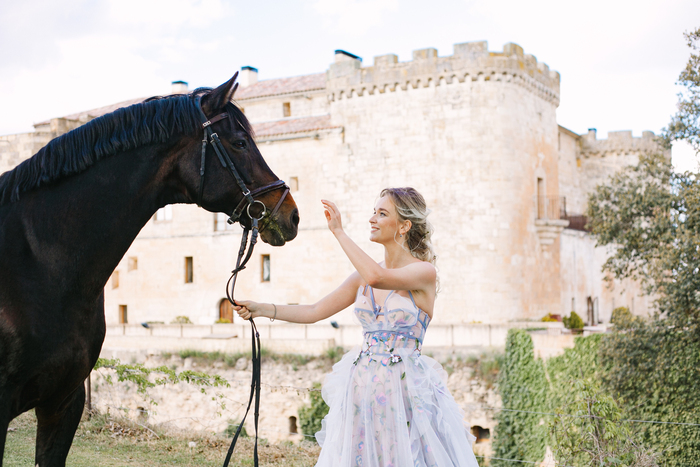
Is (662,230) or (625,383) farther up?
(662,230)

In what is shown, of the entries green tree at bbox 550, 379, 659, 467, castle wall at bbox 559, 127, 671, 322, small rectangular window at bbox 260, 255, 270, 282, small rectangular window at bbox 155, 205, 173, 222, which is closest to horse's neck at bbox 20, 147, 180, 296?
green tree at bbox 550, 379, 659, 467

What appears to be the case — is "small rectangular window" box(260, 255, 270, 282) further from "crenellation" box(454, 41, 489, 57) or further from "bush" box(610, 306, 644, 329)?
"bush" box(610, 306, 644, 329)

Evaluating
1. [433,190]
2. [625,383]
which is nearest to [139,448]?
[625,383]

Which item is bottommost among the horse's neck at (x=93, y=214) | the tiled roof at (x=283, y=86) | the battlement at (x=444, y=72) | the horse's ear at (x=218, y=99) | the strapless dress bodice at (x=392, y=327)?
→ the strapless dress bodice at (x=392, y=327)

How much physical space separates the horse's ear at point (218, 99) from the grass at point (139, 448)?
12.1 feet

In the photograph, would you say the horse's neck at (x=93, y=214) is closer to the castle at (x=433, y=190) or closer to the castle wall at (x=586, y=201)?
the castle at (x=433, y=190)

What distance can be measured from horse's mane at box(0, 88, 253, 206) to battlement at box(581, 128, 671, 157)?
106ft

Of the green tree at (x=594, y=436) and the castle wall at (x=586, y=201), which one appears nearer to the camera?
the green tree at (x=594, y=436)

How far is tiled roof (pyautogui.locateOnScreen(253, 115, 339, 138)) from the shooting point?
86.2ft

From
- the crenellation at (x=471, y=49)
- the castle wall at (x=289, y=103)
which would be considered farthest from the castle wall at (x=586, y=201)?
the castle wall at (x=289, y=103)

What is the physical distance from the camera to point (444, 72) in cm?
2331

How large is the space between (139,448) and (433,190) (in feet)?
59.8

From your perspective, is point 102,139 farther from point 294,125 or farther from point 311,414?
point 294,125

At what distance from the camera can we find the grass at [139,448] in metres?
5.57
